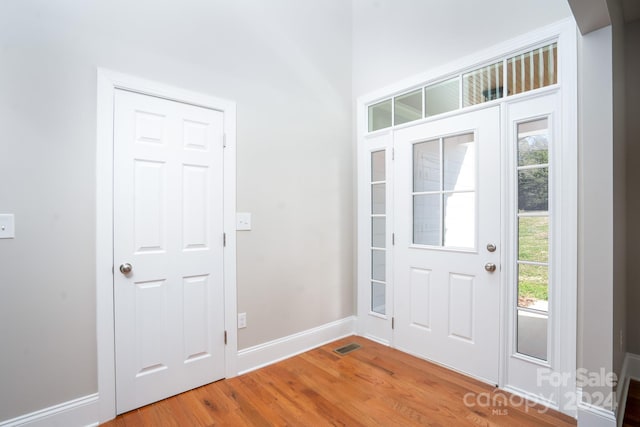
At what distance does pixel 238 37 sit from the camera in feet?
8.47

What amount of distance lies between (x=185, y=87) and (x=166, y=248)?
45.5 inches

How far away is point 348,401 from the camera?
216cm

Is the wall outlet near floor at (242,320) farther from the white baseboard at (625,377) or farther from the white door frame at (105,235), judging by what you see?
the white baseboard at (625,377)

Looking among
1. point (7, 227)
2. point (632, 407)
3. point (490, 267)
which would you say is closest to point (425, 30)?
point (490, 267)

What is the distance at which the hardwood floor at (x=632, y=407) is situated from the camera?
190 centimetres

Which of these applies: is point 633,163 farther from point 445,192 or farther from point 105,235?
point 105,235

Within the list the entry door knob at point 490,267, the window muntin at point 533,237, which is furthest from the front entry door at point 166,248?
the window muntin at point 533,237

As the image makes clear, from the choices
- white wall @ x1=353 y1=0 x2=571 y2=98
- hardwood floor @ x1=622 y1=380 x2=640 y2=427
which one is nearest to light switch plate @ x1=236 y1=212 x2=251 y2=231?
white wall @ x1=353 y1=0 x2=571 y2=98

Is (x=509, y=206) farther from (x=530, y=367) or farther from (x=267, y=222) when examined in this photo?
(x=267, y=222)

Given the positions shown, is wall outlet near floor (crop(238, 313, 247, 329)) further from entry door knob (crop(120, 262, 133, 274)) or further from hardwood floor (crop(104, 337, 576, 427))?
entry door knob (crop(120, 262, 133, 274))

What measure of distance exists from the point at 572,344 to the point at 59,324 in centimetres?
305

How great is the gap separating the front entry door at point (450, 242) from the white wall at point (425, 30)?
1.76 ft

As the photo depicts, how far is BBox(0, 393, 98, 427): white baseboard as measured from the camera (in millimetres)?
1751

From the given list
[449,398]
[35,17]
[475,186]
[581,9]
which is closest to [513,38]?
[581,9]
